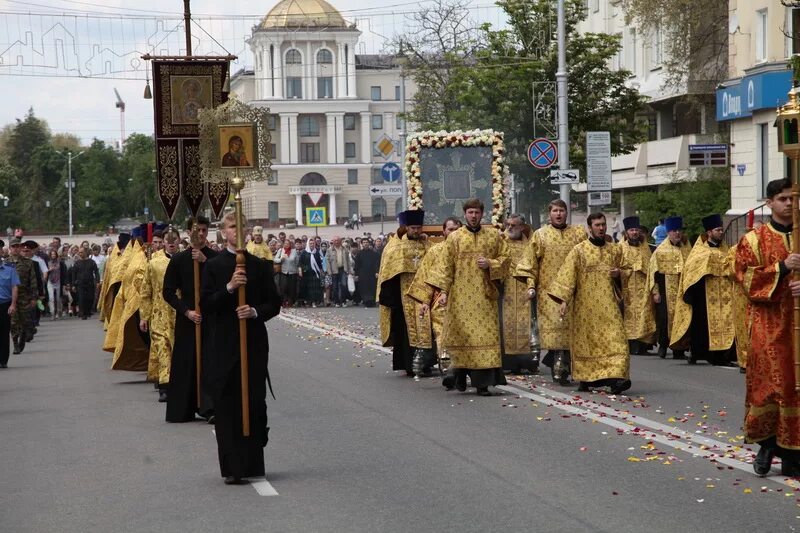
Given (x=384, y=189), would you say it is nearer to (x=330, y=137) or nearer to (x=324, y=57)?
(x=324, y=57)

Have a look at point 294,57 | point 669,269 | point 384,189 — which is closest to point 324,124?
point 294,57

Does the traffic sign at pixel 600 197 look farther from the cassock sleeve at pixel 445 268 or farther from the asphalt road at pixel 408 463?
the cassock sleeve at pixel 445 268

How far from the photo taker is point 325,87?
134 metres

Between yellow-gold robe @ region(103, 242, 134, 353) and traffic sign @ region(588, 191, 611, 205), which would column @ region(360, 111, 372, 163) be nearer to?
traffic sign @ region(588, 191, 611, 205)

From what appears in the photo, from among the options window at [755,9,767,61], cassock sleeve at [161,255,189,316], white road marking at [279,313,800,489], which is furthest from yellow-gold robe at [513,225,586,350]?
window at [755,9,767,61]

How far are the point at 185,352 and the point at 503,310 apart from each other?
14.8 feet

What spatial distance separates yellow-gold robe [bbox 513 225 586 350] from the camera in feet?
53.9

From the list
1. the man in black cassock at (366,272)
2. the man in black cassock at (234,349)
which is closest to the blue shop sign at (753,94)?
the man in black cassock at (366,272)

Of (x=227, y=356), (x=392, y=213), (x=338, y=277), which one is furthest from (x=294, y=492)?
(x=392, y=213)

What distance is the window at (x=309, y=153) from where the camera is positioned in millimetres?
135500

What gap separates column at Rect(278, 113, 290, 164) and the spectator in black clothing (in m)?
93.6

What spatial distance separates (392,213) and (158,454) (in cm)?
12089

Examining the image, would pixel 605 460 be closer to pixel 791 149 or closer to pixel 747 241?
pixel 747 241

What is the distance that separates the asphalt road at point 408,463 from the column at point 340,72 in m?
108
